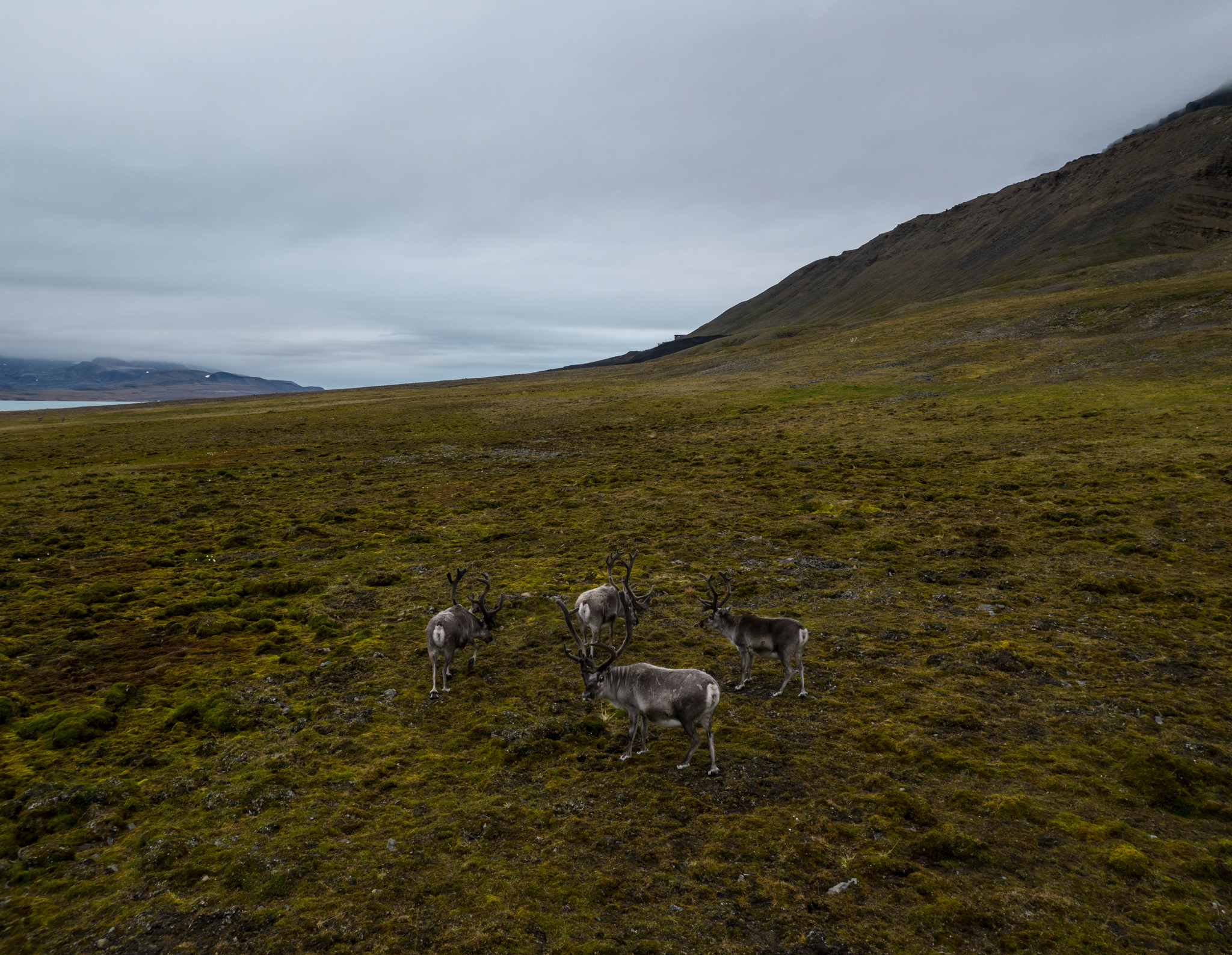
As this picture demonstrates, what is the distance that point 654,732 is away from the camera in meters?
11.0


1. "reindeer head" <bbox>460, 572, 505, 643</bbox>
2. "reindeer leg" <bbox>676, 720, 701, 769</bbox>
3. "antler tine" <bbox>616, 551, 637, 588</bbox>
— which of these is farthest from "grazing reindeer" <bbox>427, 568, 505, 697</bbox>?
"reindeer leg" <bbox>676, 720, 701, 769</bbox>

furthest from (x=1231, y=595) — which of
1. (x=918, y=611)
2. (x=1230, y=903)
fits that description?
(x=1230, y=903)

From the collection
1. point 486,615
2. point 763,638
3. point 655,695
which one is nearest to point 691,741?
point 655,695

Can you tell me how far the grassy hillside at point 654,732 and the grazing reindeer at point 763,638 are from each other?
50 cm

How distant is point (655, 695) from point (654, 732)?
1.44 metres

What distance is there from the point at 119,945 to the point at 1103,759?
13.2m

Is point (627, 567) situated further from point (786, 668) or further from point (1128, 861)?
point (1128, 861)

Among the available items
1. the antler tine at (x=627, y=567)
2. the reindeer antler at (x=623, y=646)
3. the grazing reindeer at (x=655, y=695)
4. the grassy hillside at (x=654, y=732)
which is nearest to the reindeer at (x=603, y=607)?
the antler tine at (x=627, y=567)

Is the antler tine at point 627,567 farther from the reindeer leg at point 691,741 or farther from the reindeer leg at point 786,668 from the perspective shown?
the reindeer leg at point 786,668

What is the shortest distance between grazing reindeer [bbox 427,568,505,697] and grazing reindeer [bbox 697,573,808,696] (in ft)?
17.0

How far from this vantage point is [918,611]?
48.8 feet

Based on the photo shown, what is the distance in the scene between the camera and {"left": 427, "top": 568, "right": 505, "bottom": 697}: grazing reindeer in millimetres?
12273

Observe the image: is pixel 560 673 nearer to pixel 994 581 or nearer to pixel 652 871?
pixel 652 871

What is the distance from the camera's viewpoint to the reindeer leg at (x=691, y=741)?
31.2ft
